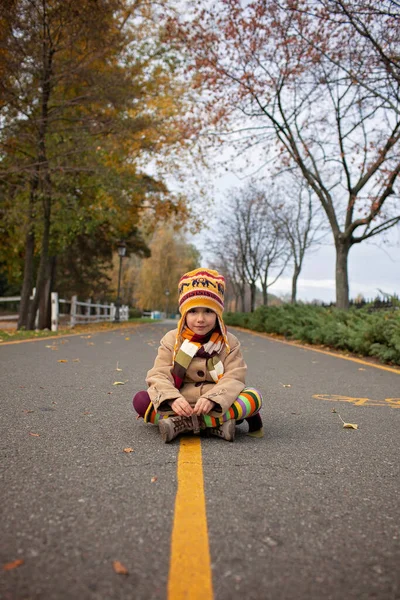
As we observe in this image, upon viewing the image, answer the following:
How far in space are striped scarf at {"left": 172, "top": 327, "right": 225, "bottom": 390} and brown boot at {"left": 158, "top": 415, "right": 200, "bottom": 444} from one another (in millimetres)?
271

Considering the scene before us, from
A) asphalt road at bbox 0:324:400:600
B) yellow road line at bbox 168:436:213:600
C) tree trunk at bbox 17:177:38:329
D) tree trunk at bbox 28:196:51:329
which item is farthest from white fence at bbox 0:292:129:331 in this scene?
yellow road line at bbox 168:436:213:600

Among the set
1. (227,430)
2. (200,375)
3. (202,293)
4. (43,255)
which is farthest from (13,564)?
(43,255)

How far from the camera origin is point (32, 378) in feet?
19.5

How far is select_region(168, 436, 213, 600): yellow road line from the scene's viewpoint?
1476mm

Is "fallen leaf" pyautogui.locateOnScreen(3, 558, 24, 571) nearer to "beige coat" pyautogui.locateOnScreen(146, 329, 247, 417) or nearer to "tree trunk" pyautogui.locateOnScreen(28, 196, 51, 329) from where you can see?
"beige coat" pyautogui.locateOnScreen(146, 329, 247, 417)

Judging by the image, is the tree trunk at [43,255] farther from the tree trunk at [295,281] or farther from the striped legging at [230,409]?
the tree trunk at [295,281]

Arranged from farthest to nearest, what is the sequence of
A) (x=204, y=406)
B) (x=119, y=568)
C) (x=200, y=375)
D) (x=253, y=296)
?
(x=253, y=296) → (x=200, y=375) → (x=204, y=406) → (x=119, y=568)

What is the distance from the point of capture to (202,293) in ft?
11.4

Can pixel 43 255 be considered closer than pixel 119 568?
No

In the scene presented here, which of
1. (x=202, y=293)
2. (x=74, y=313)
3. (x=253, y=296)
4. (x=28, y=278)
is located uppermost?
(x=253, y=296)

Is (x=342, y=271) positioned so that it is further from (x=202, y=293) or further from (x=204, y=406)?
(x=204, y=406)

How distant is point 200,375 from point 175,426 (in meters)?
0.43

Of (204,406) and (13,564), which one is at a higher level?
(204,406)

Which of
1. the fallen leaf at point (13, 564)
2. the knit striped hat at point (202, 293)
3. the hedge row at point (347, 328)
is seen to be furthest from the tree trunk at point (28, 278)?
the fallen leaf at point (13, 564)
